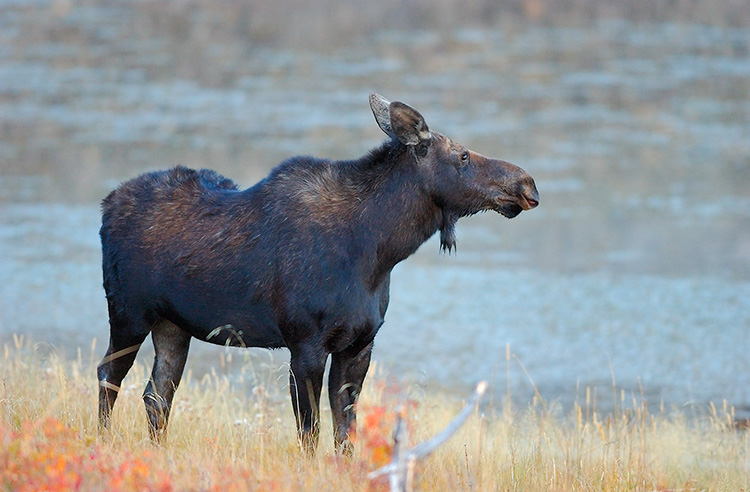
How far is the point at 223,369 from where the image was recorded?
1092 centimetres

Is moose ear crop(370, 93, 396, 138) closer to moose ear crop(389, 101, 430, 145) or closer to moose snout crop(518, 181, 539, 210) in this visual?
moose ear crop(389, 101, 430, 145)

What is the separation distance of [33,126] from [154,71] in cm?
493

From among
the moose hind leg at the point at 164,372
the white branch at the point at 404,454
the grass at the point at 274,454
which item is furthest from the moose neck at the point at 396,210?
the white branch at the point at 404,454

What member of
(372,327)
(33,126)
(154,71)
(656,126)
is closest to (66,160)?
(33,126)

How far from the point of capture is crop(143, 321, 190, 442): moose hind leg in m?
6.61

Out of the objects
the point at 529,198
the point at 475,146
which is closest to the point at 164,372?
the point at 529,198

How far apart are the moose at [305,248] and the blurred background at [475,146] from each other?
2.36ft

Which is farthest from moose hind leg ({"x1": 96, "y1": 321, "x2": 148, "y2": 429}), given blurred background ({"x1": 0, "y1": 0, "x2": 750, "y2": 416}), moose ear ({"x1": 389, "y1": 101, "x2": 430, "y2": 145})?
moose ear ({"x1": 389, "y1": 101, "x2": 430, "y2": 145})

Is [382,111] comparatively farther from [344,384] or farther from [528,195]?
[344,384]

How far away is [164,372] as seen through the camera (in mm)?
6660

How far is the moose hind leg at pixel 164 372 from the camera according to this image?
661cm

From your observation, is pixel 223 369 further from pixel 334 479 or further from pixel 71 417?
pixel 334 479

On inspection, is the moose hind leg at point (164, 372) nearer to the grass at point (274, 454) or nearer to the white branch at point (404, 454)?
the grass at point (274, 454)

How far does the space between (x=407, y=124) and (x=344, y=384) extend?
1.46 metres
